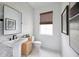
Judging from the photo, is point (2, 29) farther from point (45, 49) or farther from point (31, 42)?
point (45, 49)

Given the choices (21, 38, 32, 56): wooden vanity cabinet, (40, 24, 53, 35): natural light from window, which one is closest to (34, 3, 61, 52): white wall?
(40, 24, 53, 35): natural light from window

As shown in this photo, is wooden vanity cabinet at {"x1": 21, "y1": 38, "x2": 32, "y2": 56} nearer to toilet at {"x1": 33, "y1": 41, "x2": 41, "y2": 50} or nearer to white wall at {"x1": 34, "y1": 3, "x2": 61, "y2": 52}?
toilet at {"x1": 33, "y1": 41, "x2": 41, "y2": 50}

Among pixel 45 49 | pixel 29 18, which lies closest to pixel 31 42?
pixel 45 49

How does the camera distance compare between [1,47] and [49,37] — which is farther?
[49,37]

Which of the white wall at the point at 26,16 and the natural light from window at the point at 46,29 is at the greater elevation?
the white wall at the point at 26,16

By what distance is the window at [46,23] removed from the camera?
1539 mm

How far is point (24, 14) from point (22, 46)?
2.33 ft

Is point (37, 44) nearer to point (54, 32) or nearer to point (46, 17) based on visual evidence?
point (54, 32)

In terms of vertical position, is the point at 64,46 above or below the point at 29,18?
below

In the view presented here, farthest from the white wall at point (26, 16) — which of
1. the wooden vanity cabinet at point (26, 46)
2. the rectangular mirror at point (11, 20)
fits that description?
the wooden vanity cabinet at point (26, 46)

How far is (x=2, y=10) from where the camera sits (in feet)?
5.08

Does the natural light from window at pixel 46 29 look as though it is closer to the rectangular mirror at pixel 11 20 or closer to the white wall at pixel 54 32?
the white wall at pixel 54 32

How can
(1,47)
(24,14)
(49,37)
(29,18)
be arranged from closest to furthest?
(1,47), (49,37), (29,18), (24,14)

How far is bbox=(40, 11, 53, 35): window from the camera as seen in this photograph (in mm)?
1539
